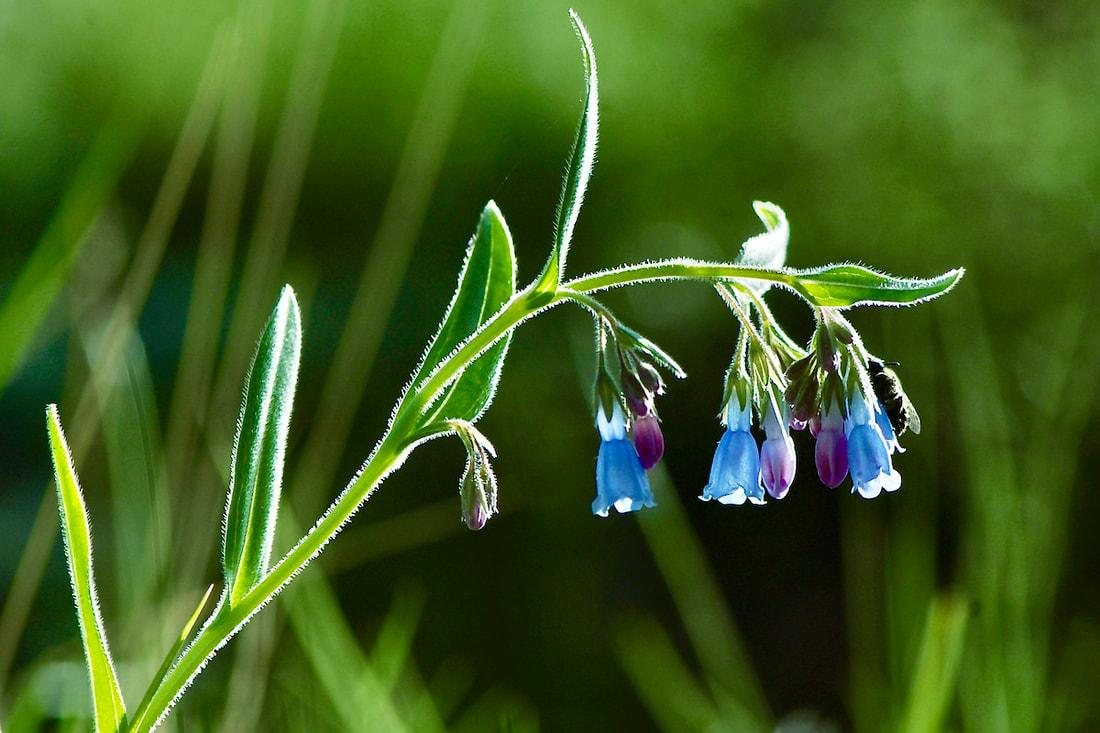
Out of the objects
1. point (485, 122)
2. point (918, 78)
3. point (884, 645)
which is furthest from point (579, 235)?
point (884, 645)

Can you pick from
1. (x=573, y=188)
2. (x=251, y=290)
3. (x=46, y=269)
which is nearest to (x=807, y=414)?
(x=573, y=188)

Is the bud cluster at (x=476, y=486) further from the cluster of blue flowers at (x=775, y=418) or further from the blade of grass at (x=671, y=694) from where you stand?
the blade of grass at (x=671, y=694)

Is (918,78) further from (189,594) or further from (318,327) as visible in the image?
(189,594)

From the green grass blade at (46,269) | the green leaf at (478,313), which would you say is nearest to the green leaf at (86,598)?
the green grass blade at (46,269)

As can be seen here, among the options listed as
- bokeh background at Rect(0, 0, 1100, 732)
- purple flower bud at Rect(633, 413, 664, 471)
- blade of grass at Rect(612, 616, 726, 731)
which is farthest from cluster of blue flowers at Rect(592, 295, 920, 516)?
bokeh background at Rect(0, 0, 1100, 732)

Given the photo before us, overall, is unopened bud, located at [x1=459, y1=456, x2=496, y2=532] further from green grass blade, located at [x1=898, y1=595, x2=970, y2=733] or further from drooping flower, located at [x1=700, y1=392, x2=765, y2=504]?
green grass blade, located at [x1=898, y1=595, x2=970, y2=733]
